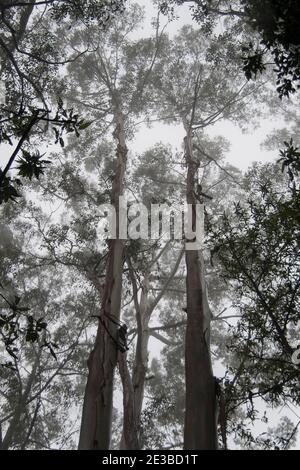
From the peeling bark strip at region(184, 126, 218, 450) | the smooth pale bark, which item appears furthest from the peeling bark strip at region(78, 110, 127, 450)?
the peeling bark strip at region(184, 126, 218, 450)

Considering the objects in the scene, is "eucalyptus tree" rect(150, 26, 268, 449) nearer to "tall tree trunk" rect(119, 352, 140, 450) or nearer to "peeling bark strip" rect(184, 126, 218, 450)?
"peeling bark strip" rect(184, 126, 218, 450)

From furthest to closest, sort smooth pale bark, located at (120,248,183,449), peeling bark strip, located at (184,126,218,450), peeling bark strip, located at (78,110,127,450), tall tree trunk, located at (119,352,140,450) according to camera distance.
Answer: smooth pale bark, located at (120,248,183,449) < tall tree trunk, located at (119,352,140,450) < peeling bark strip, located at (78,110,127,450) < peeling bark strip, located at (184,126,218,450)

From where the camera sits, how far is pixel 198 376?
344cm

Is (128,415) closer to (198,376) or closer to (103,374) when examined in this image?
(103,374)

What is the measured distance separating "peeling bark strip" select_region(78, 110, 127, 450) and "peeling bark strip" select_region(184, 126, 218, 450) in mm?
807

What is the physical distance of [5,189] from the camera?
2.71 metres

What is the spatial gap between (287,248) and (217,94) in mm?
8034

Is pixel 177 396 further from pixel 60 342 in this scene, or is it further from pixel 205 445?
pixel 205 445

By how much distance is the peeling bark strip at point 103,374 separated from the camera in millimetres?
3496

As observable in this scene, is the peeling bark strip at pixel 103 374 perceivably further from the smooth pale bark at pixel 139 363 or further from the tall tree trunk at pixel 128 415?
the tall tree trunk at pixel 128 415

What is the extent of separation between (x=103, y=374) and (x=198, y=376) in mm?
1002

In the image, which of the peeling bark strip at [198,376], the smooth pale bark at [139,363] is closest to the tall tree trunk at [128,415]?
the smooth pale bark at [139,363]

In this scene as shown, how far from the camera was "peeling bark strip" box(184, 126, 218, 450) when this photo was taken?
3.07 m
